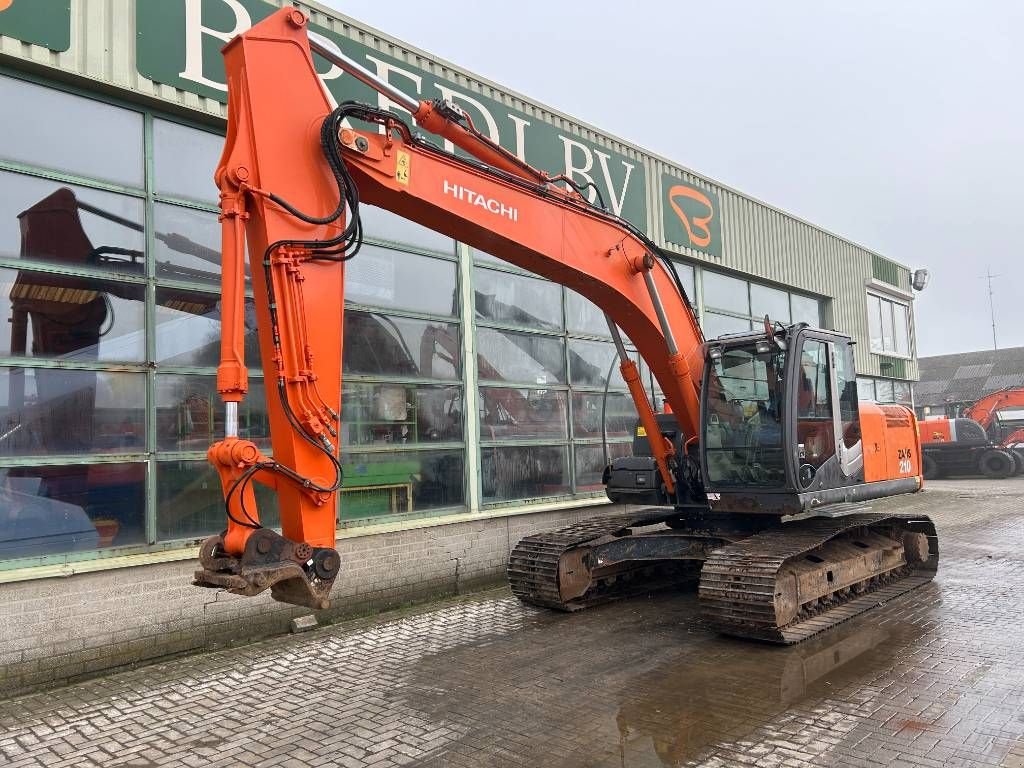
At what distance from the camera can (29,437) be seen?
5.76 meters

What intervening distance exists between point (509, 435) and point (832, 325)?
33.0 feet

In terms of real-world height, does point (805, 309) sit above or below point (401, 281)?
above

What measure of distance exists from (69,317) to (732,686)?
581 cm

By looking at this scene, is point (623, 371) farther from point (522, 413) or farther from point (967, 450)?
point (967, 450)

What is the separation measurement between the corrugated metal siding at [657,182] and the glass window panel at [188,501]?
129 inches

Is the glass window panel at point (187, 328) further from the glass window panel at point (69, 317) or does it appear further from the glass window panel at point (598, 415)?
the glass window panel at point (598, 415)

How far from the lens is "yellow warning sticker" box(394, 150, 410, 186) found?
4.84m

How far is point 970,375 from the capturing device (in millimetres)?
52312

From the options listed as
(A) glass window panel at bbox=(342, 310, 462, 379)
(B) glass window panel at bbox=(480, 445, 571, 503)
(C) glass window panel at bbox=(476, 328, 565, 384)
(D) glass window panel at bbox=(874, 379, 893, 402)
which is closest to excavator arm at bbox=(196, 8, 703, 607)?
(A) glass window panel at bbox=(342, 310, 462, 379)

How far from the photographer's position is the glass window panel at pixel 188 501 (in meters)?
6.43

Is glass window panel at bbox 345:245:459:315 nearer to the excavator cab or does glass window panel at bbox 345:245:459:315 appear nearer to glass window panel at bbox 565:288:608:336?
glass window panel at bbox 565:288:608:336

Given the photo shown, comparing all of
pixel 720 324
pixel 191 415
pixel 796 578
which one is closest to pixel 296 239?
pixel 191 415

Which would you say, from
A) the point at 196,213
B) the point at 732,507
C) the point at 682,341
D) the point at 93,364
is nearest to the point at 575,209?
the point at 682,341

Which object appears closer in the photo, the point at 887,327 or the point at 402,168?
the point at 402,168
